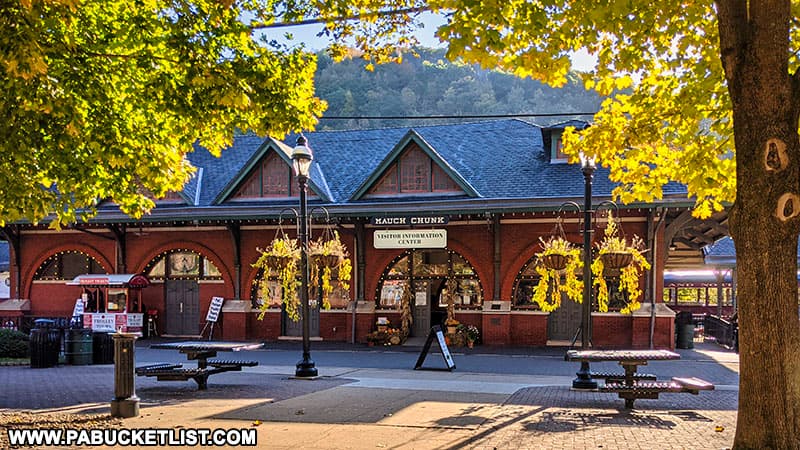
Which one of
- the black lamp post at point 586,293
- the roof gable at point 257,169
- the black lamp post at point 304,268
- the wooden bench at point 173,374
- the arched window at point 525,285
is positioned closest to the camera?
the wooden bench at point 173,374

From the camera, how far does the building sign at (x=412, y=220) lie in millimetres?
22645

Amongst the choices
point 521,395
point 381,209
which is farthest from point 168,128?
point 381,209

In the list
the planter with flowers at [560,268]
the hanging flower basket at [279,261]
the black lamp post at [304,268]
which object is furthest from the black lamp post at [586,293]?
the hanging flower basket at [279,261]

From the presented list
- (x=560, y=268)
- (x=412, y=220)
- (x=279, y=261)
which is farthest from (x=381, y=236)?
(x=560, y=268)

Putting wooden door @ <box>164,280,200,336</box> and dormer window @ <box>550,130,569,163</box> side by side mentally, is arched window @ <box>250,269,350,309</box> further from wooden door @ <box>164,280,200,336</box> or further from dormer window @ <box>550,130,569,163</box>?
dormer window @ <box>550,130,569,163</box>

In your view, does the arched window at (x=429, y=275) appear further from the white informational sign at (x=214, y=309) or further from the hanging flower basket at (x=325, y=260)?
the hanging flower basket at (x=325, y=260)

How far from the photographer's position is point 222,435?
8.46 metres

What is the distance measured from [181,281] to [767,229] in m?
23.3

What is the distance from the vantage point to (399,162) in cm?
2381

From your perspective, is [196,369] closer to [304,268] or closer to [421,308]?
[304,268]

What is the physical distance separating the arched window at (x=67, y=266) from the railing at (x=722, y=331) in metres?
22.6

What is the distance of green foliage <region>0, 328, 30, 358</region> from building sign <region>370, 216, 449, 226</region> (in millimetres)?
10646

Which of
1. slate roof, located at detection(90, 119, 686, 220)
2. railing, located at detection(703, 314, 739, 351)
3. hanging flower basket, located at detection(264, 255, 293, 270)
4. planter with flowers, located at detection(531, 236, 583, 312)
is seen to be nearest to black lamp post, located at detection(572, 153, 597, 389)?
planter with flowers, located at detection(531, 236, 583, 312)

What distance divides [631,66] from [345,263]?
9878 mm
